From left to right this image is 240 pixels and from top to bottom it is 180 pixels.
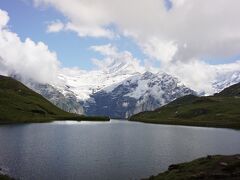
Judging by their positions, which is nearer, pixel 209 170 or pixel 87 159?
pixel 209 170

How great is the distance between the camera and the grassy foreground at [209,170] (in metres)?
60.8

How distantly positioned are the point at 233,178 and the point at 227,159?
14.6m

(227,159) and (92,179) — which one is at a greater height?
(227,159)

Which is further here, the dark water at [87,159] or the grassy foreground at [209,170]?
the dark water at [87,159]

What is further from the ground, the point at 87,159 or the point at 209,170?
the point at 87,159

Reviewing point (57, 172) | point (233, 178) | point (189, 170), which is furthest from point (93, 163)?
point (233, 178)

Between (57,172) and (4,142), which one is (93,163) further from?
(4,142)

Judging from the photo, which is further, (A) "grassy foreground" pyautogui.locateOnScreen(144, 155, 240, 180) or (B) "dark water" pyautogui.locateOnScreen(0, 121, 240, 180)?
(B) "dark water" pyautogui.locateOnScreen(0, 121, 240, 180)

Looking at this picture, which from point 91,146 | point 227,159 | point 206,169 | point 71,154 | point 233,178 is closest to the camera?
point 233,178

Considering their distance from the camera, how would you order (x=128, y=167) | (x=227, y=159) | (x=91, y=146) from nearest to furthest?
(x=227, y=159) → (x=128, y=167) → (x=91, y=146)

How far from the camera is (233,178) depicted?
5869cm

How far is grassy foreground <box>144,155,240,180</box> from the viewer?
200ft

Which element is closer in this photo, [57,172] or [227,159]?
[227,159]

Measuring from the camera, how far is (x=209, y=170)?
65.8 metres
